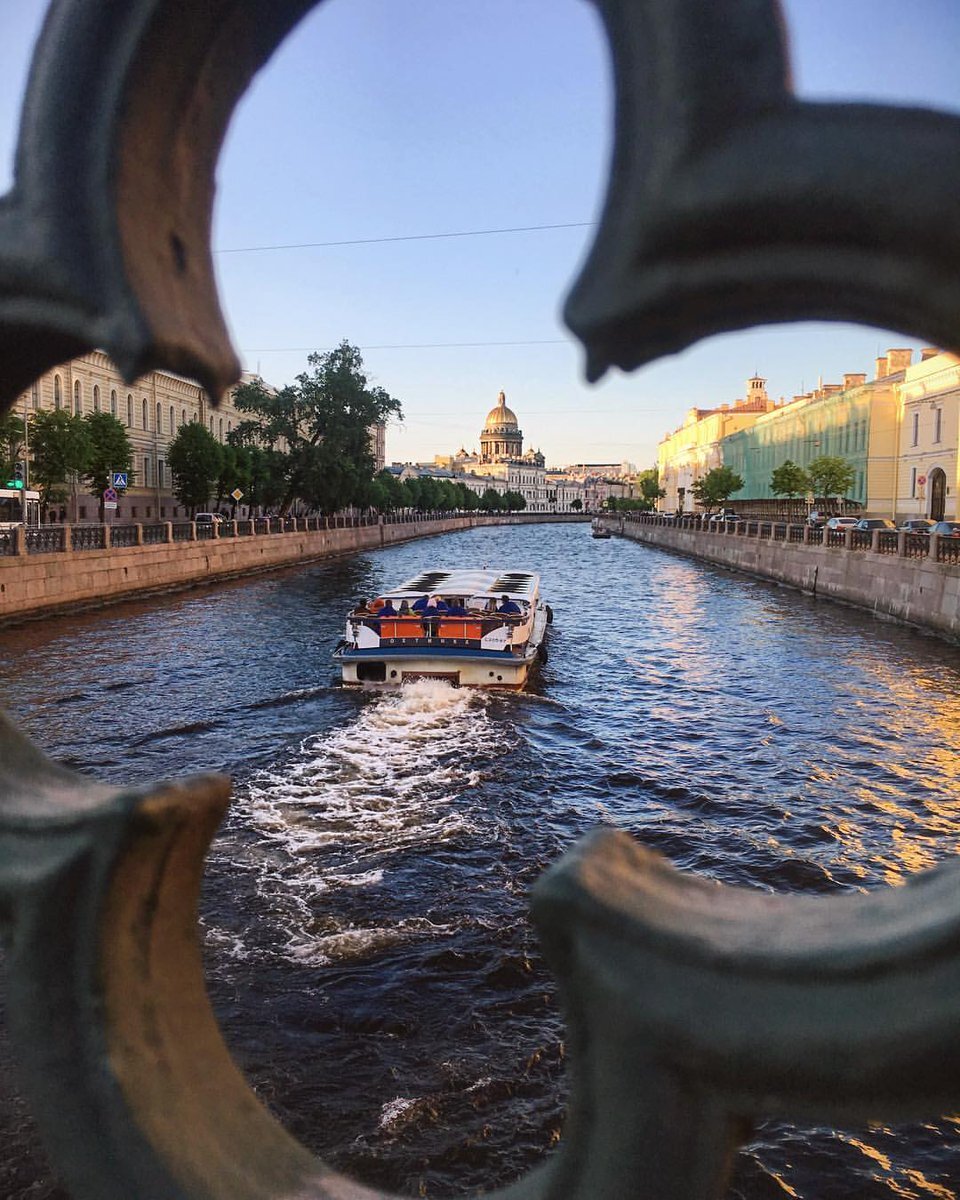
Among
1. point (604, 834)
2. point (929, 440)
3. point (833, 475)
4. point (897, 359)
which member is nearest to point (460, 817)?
point (604, 834)

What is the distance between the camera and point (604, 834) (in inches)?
26.4

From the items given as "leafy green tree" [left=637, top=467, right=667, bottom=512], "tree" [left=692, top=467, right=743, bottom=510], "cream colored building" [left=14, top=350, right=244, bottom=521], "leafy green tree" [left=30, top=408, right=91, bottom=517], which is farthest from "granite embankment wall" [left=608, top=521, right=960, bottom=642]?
"leafy green tree" [left=637, top=467, right=667, bottom=512]

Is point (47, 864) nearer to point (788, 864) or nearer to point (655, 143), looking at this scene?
point (655, 143)

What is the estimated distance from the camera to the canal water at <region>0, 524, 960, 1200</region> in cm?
484

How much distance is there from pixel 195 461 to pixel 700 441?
6776 centimetres

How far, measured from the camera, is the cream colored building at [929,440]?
38.1m

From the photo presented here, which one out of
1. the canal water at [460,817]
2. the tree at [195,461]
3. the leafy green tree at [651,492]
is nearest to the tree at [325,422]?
the tree at [195,461]

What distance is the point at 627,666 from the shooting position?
57.3 ft

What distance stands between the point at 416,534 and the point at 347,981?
72078mm

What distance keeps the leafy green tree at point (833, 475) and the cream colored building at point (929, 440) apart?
3.04 metres

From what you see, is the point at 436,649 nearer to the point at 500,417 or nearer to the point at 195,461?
the point at 195,461

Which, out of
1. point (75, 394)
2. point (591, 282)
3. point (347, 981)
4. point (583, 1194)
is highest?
point (75, 394)

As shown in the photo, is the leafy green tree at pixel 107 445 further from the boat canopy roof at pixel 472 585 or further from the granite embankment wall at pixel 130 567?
the boat canopy roof at pixel 472 585

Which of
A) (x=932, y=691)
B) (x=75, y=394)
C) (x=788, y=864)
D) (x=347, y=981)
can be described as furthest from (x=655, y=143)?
(x=75, y=394)
